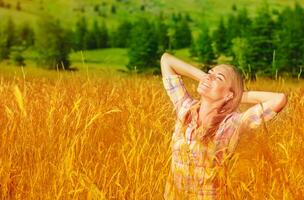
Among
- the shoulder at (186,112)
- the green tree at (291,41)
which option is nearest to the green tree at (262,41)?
the green tree at (291,41)

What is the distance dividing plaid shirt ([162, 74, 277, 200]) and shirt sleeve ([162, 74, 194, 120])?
0.04m

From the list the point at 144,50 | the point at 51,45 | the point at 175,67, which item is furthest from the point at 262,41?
the point at 175,67

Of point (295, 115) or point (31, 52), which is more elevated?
point (295, 115)

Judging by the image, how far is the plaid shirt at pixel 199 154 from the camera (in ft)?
9.14

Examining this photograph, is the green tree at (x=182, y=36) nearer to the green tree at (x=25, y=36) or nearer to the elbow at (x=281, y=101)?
the green tree at (x=25, y=36)

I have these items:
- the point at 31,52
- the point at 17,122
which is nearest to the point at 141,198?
the point at 17,122

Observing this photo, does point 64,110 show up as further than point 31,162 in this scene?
Yes

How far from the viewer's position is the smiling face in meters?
2.86

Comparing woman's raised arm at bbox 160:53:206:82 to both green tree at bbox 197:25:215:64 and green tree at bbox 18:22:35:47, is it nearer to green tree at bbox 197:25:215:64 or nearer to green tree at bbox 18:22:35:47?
green tree at bbox 197:25:215:64

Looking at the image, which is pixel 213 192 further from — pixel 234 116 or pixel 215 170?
pixel 234 116

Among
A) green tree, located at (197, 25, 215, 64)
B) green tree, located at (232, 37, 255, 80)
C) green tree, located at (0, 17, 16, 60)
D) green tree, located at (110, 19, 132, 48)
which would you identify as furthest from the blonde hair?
green tree, located at (110, 19, 132, 48)

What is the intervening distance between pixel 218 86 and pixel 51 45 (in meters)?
25.3

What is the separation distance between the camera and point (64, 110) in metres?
Answer: 3.59

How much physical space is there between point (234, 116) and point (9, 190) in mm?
962
